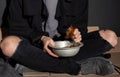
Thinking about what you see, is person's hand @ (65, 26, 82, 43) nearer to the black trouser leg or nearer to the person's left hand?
the person's left hand

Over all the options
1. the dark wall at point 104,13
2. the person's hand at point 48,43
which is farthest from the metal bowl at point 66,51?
the dark wall at point 104,13

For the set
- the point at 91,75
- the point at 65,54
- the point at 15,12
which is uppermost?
the point at 15,12

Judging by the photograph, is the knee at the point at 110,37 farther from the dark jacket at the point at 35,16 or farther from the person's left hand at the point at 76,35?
the person's left hand at the point at 76,35

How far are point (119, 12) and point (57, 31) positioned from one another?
2.06 ft

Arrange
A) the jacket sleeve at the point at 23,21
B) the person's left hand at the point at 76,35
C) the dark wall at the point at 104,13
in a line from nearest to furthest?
the person's left hand at the point at 76,35 < the jacket sleeve at the point at 23,21 < the dark wall at the point at 104,13

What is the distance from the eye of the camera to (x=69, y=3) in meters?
1.84

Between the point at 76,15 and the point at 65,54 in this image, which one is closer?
the point at 65,54

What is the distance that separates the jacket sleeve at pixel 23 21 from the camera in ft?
5.74

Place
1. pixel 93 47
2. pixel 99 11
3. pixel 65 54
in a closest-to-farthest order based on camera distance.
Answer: pixel 65 54 → pixel 93 47 → pixel 99 11

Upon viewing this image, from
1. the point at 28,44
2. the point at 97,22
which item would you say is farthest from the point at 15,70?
the point at 97,22

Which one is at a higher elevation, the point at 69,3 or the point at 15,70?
the point at 69,3

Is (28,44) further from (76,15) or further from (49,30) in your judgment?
(76,15)

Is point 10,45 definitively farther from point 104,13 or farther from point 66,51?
point 104,13

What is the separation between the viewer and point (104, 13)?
228 cm
